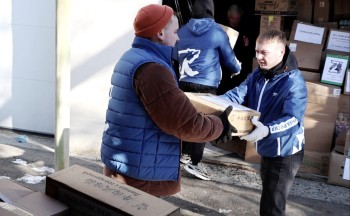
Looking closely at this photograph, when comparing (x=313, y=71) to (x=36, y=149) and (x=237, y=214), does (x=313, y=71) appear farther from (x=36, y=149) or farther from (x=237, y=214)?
(x=36, y=149)

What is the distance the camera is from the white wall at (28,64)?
5348mm

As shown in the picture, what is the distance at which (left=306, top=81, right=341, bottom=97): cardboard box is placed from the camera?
4.74 m

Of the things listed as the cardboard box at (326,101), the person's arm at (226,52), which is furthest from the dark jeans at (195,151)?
the cardboard box at (326,101)

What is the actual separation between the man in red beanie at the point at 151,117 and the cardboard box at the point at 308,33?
3066 mm

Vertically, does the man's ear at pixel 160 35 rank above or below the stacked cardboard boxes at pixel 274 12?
below

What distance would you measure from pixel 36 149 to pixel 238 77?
2.97 metres

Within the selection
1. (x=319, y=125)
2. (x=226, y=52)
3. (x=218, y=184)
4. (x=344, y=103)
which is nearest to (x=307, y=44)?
(x=344, y=103)

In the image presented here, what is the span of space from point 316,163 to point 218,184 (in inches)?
44.5

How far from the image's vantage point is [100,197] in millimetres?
1604

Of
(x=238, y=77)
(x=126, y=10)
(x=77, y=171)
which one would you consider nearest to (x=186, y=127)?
(x=77, y=171)

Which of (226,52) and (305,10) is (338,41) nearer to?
(305,10)

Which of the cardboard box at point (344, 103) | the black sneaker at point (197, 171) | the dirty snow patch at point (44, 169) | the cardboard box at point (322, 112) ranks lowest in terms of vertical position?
the dirty snow patch at point (44, 169)

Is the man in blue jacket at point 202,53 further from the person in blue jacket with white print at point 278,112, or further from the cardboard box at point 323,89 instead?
the person in blue jacket with white print at point 278,112

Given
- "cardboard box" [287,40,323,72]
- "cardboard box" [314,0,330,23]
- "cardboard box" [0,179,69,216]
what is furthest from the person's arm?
"cardboard box" [0,179,69,216]
